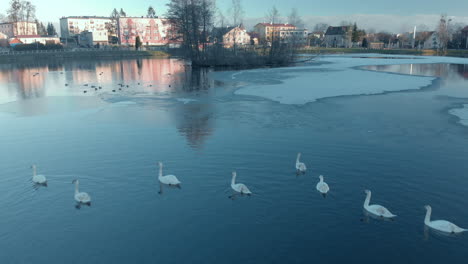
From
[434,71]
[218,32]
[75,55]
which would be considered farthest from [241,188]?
[75,55]

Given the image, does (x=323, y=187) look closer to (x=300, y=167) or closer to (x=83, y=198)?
(x=300, y=167)

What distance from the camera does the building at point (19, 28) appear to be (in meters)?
115

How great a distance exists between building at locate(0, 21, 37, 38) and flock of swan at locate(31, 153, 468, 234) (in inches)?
4507

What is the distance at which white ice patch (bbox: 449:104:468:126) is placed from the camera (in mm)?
20153

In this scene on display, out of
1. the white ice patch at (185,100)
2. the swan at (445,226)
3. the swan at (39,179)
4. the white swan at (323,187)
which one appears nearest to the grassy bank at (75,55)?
the white ice patch at (185,100)

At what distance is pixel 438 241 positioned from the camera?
29.9ft

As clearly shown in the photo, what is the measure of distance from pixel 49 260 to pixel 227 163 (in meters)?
7.28

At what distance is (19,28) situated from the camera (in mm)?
120500

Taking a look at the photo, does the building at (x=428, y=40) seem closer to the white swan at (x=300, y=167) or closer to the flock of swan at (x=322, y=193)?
the white swan at (x=300, y=167)

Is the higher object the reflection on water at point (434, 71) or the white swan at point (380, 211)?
the reflection on water at point (434, 71)

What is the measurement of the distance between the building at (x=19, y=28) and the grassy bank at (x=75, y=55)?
28.9 meters

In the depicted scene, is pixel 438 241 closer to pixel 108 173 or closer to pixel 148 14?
pixel 108 173

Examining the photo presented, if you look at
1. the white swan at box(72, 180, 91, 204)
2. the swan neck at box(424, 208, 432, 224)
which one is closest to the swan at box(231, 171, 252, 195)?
the white swan at box(72, 180, 91, 204)

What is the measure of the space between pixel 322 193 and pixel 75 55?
90.7 m
